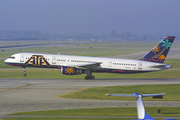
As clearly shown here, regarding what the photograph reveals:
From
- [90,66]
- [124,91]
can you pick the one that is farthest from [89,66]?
[124,91]

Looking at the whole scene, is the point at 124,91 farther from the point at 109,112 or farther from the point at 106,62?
the point at 106,62

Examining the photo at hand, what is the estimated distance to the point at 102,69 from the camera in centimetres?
4906

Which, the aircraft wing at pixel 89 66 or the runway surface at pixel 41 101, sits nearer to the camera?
the runway surface at pixel 41 101

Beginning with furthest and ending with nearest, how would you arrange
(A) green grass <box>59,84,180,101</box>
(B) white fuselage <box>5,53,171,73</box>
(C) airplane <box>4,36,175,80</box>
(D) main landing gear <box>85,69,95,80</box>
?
1. (D) main landing gear <box>85,69,95,80</box>
2. (B) white fuselage <box>5,53,171,73</box>
3. (C) airplane <box>4,36,175,80</box>
4. (A) green grass <box>59,84,180,101</box>

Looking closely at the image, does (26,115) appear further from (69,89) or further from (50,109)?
(69,89)

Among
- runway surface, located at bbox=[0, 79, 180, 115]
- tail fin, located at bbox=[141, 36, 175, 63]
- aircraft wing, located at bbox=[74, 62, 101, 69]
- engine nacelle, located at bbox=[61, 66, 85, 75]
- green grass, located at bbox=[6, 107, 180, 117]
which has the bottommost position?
green grass, located at bbox=[6, 107, 180, 117]

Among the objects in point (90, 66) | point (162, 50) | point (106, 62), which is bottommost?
point (90, 66)

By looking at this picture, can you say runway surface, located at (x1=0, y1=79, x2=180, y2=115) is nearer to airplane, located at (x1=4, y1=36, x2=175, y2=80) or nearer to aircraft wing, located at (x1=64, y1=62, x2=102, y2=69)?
aircraft wing, located at (x1=64, y1=62, x2=102, y2=69)

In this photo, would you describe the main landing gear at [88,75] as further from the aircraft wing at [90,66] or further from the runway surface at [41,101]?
the runway surface at [41,101]

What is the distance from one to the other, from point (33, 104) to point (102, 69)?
69.3 feet

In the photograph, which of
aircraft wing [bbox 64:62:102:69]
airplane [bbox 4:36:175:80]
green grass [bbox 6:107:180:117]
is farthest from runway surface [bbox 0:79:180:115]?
airplane [bbox 4:36:175:80]

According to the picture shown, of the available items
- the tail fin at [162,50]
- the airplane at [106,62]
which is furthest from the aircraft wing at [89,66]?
the tail fin at [162,50]

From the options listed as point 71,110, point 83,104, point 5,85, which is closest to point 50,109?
point 71,110

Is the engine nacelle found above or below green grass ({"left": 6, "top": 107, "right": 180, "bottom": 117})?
above
